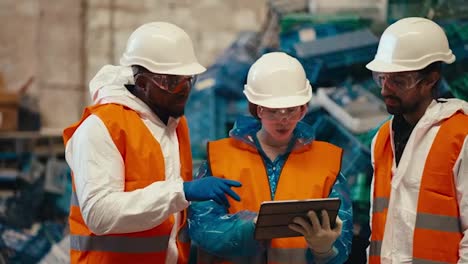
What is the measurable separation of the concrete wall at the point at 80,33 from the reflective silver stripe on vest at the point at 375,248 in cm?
362

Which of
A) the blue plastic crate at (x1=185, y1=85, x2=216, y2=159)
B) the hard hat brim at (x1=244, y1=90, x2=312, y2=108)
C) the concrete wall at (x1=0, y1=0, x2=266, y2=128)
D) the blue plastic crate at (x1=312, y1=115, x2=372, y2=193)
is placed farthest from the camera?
the concrete wall at (x1=0, y1=0, x2=266, y2=128)

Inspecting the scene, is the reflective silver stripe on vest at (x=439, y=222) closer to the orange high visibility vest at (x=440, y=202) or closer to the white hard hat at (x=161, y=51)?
the orange high visibility vest at (x=440, y=202)

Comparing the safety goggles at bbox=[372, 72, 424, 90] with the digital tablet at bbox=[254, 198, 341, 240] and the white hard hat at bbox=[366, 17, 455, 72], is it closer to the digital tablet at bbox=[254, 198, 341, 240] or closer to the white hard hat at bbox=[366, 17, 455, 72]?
the white hard hat at bbox=[366, 17, 455, 72]

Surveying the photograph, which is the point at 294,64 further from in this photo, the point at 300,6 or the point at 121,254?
the point at 300,6

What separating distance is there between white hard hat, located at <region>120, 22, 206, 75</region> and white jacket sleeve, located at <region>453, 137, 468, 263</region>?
1.02 metres

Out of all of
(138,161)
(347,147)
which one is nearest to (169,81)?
(138,161)

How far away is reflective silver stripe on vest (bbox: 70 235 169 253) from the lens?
8.41 feet

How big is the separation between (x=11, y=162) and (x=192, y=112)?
6.24 ft

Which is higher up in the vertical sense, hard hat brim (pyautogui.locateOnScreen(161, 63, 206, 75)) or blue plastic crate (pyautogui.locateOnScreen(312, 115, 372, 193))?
hard hat brim (pyautogui.locateOnScreen(161, 63, 206, 75))

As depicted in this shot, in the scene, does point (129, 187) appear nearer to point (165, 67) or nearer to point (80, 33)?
point (165, 67)

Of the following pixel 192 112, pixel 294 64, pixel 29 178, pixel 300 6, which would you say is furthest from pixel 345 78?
pixel 29 178

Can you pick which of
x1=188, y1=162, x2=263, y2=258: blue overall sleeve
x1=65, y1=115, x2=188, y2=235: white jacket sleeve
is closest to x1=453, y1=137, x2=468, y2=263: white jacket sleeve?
x1=188, y1=162, x2=263, y2=258: blue overall sleeve

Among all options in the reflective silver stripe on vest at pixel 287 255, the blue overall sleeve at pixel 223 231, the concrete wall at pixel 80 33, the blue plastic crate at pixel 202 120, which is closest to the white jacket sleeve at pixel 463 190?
the reflective silver stripe on vest at pixel 287 255

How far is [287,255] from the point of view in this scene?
2.61 metres
